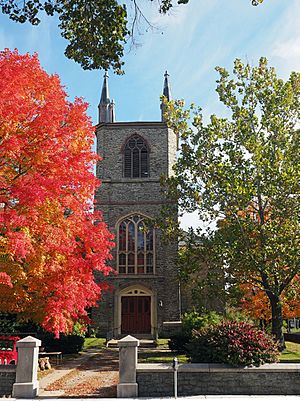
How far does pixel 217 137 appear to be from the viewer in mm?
17406

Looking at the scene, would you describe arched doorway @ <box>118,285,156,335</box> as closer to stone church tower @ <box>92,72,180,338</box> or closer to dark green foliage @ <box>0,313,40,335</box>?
stone church tower @ <box>92,72,180,338</box>

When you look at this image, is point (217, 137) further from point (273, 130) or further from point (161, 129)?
point (161, 129)

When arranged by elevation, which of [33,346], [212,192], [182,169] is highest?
[182,169]

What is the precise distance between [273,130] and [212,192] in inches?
139

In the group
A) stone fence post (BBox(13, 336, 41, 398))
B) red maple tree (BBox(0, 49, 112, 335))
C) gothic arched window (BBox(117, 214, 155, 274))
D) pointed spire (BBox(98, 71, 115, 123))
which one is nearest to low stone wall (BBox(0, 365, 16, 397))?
stone fence post (BBox(13, 336, 41, 398))

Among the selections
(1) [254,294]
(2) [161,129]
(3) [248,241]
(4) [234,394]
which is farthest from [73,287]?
(2) [161,129]

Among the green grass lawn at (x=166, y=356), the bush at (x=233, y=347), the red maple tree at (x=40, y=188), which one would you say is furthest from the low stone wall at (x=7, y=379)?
the green grass lawn at (x=166, y=356)

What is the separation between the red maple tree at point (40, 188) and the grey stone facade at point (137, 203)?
39.9ft

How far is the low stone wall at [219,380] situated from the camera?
377 inches

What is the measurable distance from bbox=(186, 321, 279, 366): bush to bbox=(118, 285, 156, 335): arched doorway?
15344 millimetres

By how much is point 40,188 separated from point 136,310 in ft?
57.1

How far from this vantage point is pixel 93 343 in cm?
2294

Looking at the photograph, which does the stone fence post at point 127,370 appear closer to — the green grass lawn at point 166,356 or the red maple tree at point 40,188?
the red maple tree at point 40,188

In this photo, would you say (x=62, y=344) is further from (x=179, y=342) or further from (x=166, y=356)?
(x=179, y=342)
